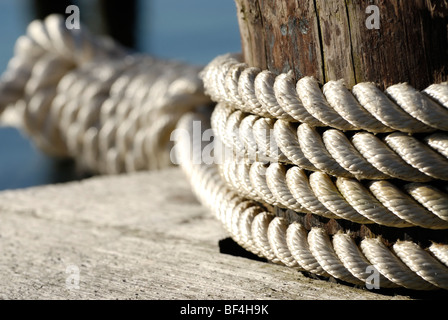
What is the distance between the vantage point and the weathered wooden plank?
3.74 feet

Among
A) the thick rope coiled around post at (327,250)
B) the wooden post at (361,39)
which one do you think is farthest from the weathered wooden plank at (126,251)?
the wooden post at (361,39)

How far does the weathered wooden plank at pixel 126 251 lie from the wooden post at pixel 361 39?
334 millimetres

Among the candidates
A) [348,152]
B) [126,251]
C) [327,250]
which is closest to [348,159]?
[348,152]

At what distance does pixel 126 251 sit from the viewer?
4.48ft

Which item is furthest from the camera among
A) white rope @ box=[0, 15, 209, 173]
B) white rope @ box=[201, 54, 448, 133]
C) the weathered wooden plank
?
white rope @ box=[0, 15, 209, 173]

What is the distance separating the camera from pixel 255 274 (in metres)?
1.20

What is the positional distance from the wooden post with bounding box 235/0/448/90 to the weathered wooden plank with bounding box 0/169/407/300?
0.33m

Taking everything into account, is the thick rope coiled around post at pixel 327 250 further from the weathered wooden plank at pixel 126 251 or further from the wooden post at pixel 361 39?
the wooden post at pixel 361 39

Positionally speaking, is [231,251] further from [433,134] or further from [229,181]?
[433,134]

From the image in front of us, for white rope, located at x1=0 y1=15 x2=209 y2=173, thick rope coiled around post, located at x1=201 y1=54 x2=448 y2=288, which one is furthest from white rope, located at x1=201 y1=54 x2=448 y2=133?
white rope, located at x1=0 y1=15 x2=209 y2=173

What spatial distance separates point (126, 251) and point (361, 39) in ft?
2.00

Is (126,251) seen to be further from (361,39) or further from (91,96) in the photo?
(91,96)

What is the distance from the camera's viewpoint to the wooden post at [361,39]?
A: 3.26 ft

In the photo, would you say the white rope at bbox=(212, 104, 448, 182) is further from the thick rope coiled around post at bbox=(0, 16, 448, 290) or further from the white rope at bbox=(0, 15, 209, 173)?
the white rope at bbox=(0, 15, 209, 173)
